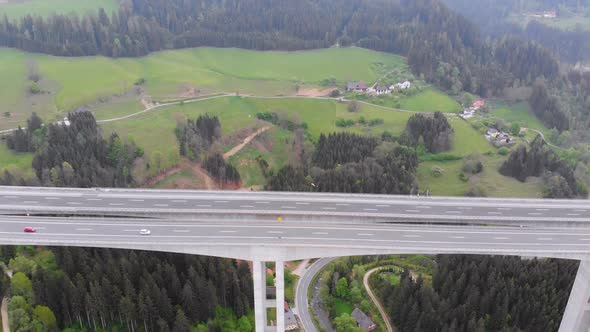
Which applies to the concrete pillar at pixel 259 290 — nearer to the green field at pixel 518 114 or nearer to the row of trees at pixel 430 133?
the row of trees at pixel 430 133

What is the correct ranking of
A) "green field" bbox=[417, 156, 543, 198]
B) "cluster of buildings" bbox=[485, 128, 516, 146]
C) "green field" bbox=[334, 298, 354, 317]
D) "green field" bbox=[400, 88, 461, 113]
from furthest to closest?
"green field" bbox=[400, 88, 461, 113]
"cluster of buildings" bbox=[485, 128, 516, 146]
"green field" bbox=[417, 156, 543, 198]
"green field" bbox=[334, 298, 354, 317]

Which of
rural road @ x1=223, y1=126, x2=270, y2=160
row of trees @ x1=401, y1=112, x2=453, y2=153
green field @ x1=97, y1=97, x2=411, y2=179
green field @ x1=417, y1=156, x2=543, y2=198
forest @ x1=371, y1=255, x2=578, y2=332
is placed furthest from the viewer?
row of trees @ x1=401, y1=112, x2=453, y2=153

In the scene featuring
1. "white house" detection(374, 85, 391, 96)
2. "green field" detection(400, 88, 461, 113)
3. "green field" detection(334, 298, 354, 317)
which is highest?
"white house" detection(374, 85, 391, 96)

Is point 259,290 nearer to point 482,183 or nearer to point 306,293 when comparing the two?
point 306,293

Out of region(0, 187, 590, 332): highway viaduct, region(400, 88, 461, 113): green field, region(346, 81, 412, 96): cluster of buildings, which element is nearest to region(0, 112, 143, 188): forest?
region(0, 187, 590, 332): highway viaduct

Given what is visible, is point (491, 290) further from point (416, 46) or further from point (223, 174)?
point (416, 46)

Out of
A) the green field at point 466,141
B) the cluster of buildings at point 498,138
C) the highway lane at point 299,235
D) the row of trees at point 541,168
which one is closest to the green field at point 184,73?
the green field at point 466,141

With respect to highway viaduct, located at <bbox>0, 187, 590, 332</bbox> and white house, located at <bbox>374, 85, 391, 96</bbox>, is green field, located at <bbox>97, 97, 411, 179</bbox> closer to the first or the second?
white house, located at <bbox>374, 85, 391, 96</bbox>
